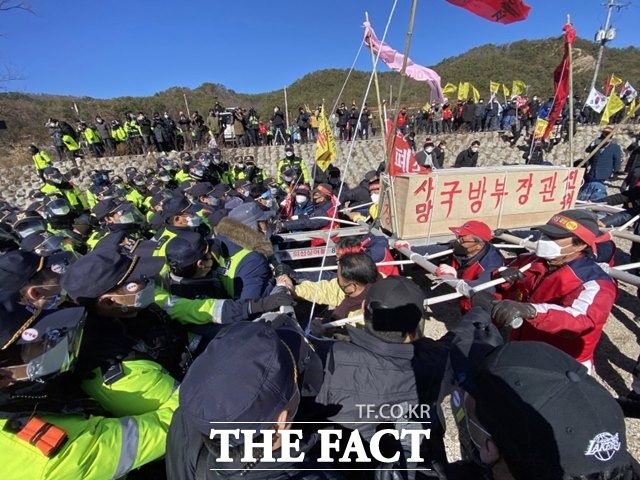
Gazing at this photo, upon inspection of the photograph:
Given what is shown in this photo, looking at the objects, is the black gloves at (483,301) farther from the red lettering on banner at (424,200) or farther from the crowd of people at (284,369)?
the red lettering on banner at (424,200)

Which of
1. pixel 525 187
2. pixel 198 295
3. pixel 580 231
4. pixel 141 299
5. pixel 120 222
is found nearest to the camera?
pixel 141 299

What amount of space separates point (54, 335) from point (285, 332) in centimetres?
96

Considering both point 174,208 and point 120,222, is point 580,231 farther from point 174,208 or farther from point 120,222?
point 120,222

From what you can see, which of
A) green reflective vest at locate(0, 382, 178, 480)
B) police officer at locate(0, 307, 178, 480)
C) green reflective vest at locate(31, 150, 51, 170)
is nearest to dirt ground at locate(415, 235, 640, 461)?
green reflective vest at locate(0, 382, 178, 480)

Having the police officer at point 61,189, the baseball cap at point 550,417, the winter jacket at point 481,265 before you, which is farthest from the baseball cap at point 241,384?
the police officer at point 61,189

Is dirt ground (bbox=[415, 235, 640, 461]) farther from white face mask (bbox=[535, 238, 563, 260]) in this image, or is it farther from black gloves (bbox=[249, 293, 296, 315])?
black gloves (bbox=[249, 293, 296, 315])

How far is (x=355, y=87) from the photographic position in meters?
41.7

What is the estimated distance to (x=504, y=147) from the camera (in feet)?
57.3

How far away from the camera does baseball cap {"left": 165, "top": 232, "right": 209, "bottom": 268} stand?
286cm

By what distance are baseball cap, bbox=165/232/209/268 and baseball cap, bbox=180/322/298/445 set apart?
191cm

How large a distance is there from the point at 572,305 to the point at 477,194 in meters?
2.89

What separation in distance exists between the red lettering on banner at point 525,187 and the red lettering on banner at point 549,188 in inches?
10.1

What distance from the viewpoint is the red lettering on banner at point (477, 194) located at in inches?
187

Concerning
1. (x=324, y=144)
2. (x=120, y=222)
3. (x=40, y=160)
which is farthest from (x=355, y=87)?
(x=120, y=222)
